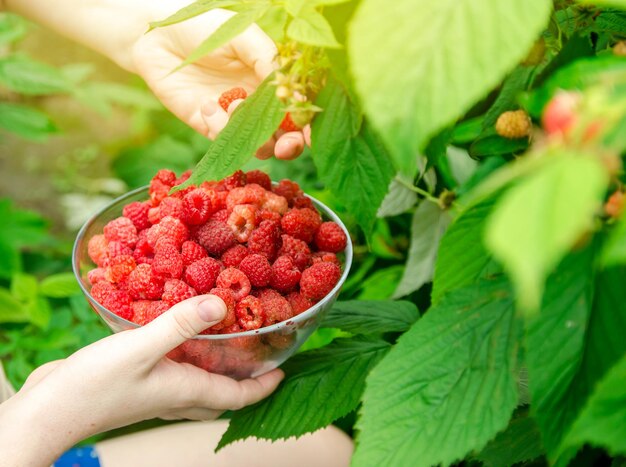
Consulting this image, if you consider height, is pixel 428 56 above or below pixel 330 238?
above

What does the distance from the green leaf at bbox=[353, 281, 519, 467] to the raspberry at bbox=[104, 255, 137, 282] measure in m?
0.41

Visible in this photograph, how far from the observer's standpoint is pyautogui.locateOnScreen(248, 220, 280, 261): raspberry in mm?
844

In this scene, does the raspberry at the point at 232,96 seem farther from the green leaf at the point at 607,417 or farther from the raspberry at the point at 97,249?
the green leaf at the point at 607,417

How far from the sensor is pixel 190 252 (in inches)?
33.0

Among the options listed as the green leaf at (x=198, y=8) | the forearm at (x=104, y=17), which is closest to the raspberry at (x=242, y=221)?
the green leaf at (x=198, y=8)

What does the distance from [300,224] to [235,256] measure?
0.10 meters

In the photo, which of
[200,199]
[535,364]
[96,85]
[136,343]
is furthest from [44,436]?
[96,85]

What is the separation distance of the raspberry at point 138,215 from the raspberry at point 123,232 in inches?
0.5

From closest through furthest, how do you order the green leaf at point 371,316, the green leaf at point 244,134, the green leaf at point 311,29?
the green leaf at point 311,29
the green leaf at point 244,134
the green leaf at point 371,316

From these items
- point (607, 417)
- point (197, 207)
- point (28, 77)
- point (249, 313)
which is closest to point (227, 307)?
point (249, 313)

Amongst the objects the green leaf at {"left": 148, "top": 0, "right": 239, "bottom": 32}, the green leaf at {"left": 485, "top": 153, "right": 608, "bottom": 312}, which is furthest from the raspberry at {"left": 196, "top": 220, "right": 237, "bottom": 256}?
the green leaf at {"left": 485, "top": 153, "right": 608, "bottom": 312}

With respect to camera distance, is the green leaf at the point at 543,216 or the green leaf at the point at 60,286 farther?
the green leaf at the point at 60,286

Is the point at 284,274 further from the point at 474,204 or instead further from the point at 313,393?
the point at 474,204

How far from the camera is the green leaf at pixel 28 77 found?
1.70 m
